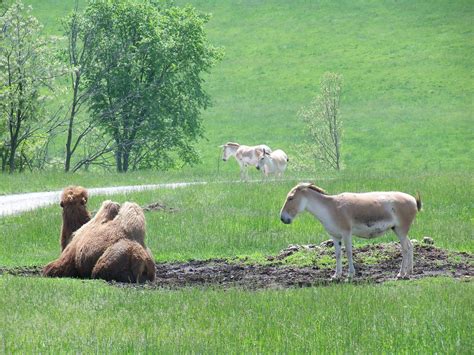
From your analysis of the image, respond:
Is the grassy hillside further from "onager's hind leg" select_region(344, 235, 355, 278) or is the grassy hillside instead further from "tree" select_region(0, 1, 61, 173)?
"onager's hind leg" select_region(344, 235, 355, 278)

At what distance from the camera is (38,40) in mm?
49156

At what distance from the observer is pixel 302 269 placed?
16.6 metres

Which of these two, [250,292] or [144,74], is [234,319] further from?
[144,74]

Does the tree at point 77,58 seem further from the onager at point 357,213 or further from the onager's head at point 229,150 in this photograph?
the onager at point 357,213

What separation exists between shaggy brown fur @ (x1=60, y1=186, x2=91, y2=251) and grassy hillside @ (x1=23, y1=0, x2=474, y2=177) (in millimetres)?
54350

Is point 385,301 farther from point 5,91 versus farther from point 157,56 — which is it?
point 157,56

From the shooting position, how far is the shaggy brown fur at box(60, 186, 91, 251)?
53.5 ft

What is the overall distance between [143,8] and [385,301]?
46.5m

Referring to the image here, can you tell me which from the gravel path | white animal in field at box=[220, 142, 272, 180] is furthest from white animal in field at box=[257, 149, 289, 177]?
the gravel path

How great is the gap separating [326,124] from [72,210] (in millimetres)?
53958

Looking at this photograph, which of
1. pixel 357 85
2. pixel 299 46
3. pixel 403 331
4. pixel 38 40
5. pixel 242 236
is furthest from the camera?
pixel 299 46

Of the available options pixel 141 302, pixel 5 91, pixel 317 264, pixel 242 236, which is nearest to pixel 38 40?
pixel 5 91

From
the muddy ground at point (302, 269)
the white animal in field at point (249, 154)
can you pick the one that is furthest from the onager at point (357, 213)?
the white animal in field at point (249, 154)

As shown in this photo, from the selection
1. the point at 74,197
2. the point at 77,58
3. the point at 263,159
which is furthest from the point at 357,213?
the point at 77,58
